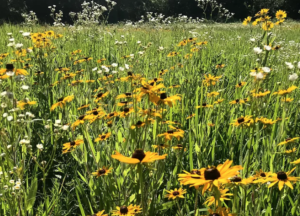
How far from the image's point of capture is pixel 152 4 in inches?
1310

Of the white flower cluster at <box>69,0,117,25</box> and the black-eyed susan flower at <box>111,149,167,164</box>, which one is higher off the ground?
the white flower cluster at <box>69,0,117,25</box>

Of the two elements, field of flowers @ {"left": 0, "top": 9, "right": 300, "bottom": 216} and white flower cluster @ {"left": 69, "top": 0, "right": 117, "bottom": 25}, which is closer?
field of flowers @ {"left": 0, "top": 9, "right": 300, "bottom": 216}

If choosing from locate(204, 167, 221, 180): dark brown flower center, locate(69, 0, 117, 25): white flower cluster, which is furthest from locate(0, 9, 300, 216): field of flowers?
locate(69, 0, 117, 25): white flower cluster

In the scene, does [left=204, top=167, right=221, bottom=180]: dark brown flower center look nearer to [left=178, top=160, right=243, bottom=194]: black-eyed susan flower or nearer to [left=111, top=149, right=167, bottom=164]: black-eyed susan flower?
[left=178, top=160, right=243, bottom=194]: black-eyed susan flower

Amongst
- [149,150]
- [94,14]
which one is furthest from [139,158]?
[94,14]

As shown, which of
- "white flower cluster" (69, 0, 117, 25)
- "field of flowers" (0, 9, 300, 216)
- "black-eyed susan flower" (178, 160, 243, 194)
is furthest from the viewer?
"white flower cluster" (69, 0, 117, 25)

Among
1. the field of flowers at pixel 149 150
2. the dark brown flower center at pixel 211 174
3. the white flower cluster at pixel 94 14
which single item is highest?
the white flower cluster at pixel 94 14

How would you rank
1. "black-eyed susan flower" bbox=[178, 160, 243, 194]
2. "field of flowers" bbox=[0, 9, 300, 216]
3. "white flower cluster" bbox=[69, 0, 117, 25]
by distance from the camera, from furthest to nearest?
"white flower cluster" bbox=[69, 0, 117, 25] → "field of flowers" bbox=[0, 9, 300, 216] → "black-eyed susan flower" bbox=[178, 160, 243, 194]

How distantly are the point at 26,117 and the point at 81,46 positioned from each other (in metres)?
2.61

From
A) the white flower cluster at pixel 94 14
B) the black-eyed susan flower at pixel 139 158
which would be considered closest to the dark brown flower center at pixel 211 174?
the black-eyed susan flower at pixel 139 158

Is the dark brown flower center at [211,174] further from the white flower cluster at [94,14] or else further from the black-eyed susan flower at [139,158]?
the white flower cluster at [94,14]

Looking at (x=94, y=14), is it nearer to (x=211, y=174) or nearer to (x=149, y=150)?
(x=149, y=150)

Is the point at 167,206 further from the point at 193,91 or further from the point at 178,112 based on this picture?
the point at 193,91

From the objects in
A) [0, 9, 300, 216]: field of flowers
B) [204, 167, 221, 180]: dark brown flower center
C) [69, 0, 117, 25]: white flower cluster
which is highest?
[69, 0, 117, 25]: white flower cluster
